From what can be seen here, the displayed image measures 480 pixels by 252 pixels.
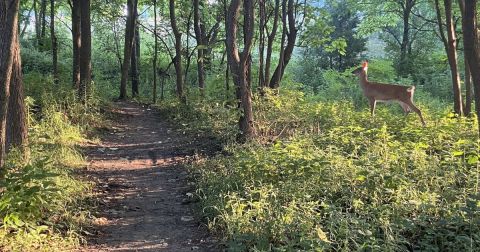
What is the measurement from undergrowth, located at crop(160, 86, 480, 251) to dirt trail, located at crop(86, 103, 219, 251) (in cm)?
36

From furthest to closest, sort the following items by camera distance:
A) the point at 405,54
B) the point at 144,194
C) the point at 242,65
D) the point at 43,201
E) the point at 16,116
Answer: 1. the point at 405,54
2. the point at 242,65
3. the point at 16,116
4. the point at 144,194
5. the point at 43,201

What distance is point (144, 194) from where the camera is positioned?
273 inches

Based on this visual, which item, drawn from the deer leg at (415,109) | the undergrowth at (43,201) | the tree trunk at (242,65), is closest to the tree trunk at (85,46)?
the undergrowth at (43,201)

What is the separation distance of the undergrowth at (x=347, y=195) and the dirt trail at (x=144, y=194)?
1.18ft

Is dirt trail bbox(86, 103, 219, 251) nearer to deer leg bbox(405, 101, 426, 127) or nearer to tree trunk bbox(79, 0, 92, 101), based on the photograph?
tree trunk bbox(79, 0, 92, 101)

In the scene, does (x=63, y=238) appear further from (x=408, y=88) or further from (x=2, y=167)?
(x=408, y=88)

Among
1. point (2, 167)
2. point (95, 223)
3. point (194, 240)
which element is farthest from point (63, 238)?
point (194, 240)

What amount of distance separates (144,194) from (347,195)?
128 inches

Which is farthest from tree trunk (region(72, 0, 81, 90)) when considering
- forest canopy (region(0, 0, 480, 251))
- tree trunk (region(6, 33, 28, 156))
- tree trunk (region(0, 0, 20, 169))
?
tree trunk (region(0, 0, 20, 169))

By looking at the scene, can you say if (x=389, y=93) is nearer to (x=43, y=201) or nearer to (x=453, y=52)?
(x=453, y=52)

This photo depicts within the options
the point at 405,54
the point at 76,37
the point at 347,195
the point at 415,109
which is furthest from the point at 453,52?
the point at 405,54

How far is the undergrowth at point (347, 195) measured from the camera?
4176 mm

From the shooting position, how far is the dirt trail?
16.9 feet

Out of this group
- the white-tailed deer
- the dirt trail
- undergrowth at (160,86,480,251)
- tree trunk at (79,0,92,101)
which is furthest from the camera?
tree trunk at (79,0,92,101)
